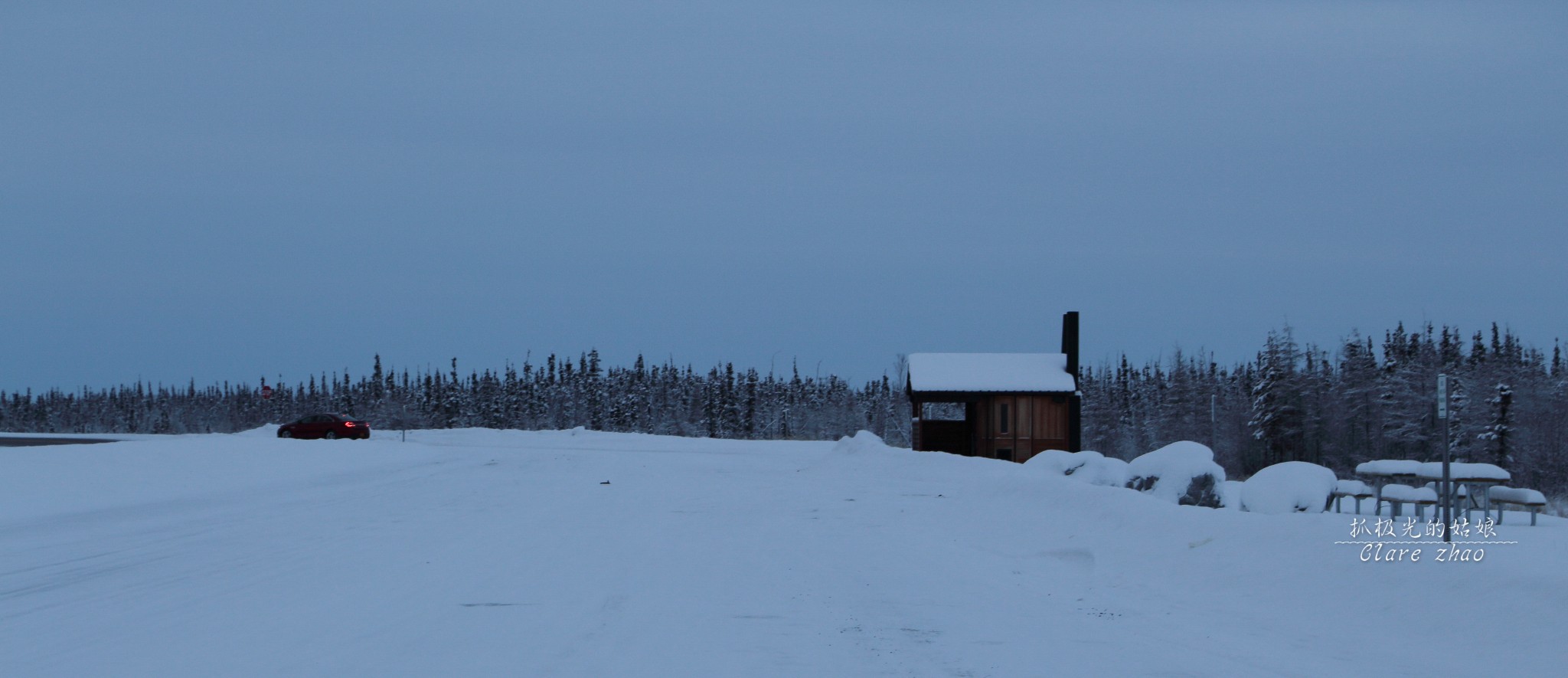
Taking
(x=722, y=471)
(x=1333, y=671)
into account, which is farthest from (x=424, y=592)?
(x=722, y=471)

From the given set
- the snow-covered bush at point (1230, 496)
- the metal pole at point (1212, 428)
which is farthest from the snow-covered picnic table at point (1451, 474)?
the metal pole at point (1212, 428)

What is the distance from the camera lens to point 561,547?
1316 centimetres

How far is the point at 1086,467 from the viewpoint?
2044cm

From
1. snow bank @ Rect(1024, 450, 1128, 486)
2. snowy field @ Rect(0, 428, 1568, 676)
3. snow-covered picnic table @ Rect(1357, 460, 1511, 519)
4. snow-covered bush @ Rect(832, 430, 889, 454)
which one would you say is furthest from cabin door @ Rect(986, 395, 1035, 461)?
snow-covered picnic table @ Rect(1357, 460, 1511, 519)

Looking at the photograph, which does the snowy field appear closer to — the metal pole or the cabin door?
the cabin door

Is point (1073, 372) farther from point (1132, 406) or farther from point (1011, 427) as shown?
point (1132, 406)

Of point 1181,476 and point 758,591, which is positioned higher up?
point 1181,476

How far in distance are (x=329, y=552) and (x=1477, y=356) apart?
85068 millimetres

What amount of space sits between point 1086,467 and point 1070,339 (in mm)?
19643

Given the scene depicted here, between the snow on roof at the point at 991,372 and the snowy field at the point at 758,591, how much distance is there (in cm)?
1764

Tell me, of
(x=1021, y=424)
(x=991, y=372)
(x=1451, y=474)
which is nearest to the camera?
(x=1451, y=474)

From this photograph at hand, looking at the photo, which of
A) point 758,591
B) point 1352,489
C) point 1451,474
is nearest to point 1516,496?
point 1451,474

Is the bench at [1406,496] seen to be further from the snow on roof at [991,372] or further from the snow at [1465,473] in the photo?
the snow on roof at [991,372]

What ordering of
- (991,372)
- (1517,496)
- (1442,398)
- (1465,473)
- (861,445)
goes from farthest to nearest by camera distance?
1. (991,372)
2. (861,445)
3. (1465,473)
4. (1517,496)
5. (1442,398)
